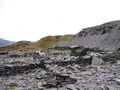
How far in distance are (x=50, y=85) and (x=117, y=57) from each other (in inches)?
561

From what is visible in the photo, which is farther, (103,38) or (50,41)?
(50,41)

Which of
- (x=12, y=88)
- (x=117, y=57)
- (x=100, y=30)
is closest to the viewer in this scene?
(x=12, y=88)

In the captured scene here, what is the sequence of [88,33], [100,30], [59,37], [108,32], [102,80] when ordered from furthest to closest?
[59,37], [88,33], [100,30], [108,32], [102,80]

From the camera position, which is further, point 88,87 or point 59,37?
point 59,37

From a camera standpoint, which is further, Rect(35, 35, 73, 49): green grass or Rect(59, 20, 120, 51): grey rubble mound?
Rect(35, 35, 73, 49): green grass

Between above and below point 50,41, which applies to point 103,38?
below

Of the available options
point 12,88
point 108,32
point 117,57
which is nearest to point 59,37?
point 108,32

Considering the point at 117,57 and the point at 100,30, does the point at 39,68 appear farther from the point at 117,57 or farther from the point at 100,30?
the point at 100,30

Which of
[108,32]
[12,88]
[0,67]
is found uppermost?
[108,32]

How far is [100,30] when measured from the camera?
2362 inches

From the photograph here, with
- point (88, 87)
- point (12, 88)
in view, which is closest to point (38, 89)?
point (12, 88)

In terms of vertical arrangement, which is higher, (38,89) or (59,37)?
(59,37)

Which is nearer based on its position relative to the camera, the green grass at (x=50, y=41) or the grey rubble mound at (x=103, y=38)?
the grey rubble mound at (x=103, y=38)

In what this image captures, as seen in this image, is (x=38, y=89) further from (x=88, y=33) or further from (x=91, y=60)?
(x=88, y=33)
